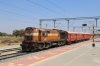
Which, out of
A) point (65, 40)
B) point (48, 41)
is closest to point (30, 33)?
point (48, 41)

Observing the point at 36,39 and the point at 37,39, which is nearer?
the point at 36,39

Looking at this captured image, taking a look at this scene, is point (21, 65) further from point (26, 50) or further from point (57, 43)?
point (57, 43)

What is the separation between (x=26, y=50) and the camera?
90.2ft

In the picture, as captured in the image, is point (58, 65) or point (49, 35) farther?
point (49, 35)

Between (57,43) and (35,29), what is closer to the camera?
(35,29)

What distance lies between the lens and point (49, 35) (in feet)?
108

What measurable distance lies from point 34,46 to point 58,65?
12.9 m

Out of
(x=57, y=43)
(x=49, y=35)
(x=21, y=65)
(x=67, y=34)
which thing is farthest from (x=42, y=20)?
(x=21, y=65)

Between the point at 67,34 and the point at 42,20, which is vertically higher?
the point at 42,20

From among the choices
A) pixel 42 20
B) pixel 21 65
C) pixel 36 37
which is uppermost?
pixel 42 20

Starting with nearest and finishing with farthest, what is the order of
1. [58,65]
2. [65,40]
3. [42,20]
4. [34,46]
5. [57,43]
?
[58,65], [34,46], [57,43], [65,40], [42,20]

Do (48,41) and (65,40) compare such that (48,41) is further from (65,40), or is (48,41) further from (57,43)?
(65,40)

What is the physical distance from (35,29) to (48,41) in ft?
13.0

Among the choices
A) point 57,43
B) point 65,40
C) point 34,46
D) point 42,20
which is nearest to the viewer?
point 34,46
